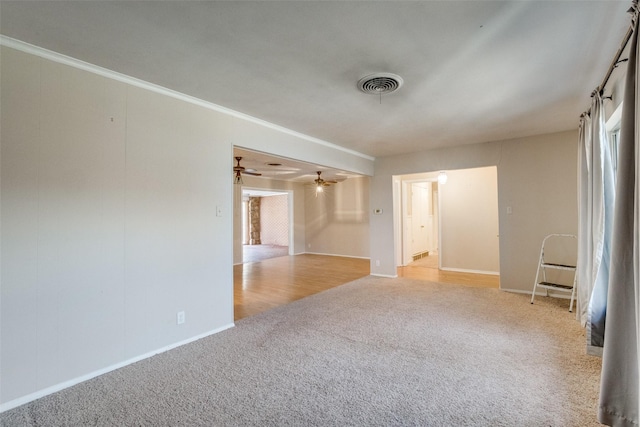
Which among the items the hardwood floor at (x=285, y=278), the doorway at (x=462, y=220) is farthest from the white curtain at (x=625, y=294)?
the doorway at (x=462, y=220)

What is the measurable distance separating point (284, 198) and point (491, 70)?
398 inches

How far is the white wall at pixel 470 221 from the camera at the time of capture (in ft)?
19.6

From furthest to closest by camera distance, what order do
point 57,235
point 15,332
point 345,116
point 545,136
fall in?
point 545,136 < point 345,116 < point 57,235 < point 15,332

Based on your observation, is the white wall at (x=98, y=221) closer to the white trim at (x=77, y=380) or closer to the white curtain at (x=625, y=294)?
the white trim at (x=77, y=380)

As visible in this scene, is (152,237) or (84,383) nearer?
(84,383)

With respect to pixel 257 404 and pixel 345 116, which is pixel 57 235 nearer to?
pixel 257 404

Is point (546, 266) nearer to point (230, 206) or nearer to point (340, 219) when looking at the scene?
point (230, 206)

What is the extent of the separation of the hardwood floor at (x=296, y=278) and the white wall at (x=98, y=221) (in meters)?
1.13

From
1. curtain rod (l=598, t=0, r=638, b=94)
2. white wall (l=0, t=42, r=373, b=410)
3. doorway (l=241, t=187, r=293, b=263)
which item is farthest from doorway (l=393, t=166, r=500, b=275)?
doorway (l=241, t=187, r=293, b=263)

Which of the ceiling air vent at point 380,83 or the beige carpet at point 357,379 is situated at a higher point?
the ceiling air vent at point 380,83

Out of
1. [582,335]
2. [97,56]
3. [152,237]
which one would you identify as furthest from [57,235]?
[582,335]

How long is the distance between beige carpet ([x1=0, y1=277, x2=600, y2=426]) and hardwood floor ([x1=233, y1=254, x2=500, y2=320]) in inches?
35.4

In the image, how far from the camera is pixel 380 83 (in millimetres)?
2469

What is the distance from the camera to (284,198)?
473 inches
